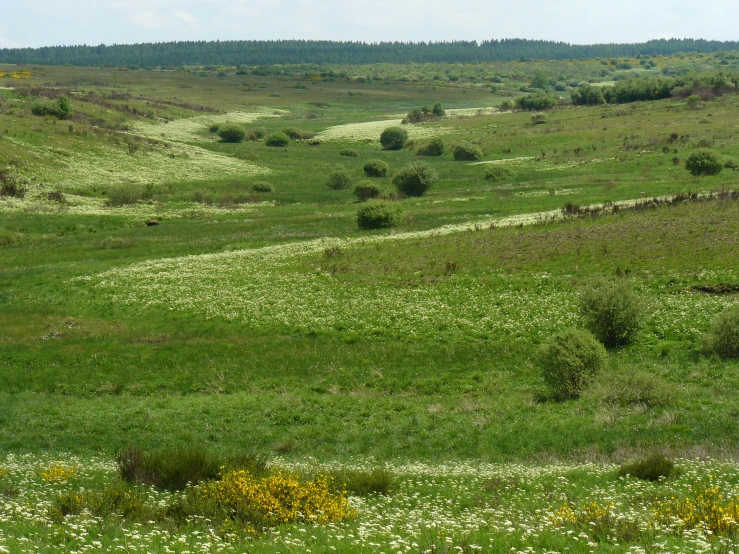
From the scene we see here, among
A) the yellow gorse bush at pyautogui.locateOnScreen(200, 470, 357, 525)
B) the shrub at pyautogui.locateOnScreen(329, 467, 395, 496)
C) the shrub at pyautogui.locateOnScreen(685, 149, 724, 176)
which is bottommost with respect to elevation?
the shrub at pyautogui.locateOnScreen(329, 467, 395, 496)

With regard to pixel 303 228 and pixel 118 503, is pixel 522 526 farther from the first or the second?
pixel 303 228

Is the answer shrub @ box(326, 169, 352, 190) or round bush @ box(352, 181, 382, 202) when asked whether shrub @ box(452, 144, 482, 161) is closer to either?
shrub @ box(326, 169, 352, 190)

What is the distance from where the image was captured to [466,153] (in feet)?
318

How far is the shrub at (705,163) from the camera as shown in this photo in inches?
2518

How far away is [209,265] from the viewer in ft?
152

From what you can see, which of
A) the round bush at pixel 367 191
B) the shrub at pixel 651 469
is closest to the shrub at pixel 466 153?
the round bush at pixel 367 191

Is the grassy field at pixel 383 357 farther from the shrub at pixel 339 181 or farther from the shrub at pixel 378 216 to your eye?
the shrub at pixel 339 181

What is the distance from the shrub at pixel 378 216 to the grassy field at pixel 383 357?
127 cm

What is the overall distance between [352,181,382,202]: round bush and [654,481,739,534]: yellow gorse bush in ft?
200

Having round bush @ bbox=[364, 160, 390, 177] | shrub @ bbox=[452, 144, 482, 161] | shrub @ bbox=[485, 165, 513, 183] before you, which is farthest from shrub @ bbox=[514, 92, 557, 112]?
shrub @ bbox=[485, 165, 513, 183]

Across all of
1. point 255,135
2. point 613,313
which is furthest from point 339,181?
point 613,313

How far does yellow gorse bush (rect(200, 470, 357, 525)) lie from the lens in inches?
520

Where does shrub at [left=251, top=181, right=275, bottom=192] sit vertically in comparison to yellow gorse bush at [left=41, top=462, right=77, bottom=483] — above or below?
above

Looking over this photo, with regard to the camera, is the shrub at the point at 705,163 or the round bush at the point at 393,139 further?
the round bush at the point at 393,139
